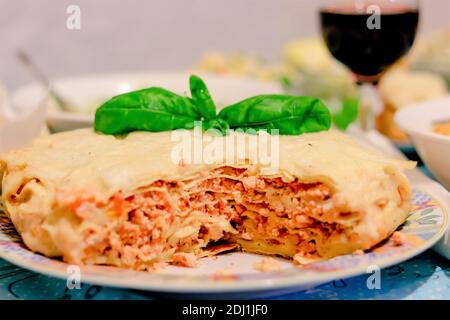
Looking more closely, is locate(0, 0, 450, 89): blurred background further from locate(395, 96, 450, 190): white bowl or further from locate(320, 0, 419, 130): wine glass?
locate(395, 96, 450, 190): white bowl

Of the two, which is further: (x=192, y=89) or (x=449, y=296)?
(x=192, y=89)

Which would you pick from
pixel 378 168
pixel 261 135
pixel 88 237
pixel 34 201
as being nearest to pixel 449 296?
pixel 378 168

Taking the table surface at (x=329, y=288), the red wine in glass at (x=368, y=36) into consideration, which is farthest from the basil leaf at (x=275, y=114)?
the red wine in glass at (x=368, y=36)

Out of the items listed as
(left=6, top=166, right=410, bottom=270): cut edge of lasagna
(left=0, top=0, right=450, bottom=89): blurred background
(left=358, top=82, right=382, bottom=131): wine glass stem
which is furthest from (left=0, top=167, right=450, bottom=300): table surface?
(left=0, top=0, right=450, bottom=89): blurred background

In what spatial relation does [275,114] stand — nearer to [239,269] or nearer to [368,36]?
[239,269]

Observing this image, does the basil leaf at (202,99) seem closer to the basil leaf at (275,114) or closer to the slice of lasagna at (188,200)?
the basil leaf at (275,114)
